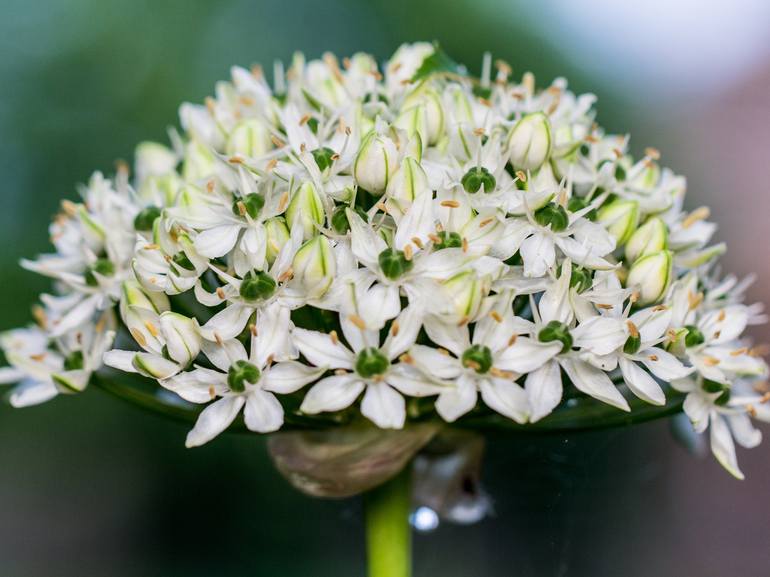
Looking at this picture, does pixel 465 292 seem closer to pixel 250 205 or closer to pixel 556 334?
pixel 556 334

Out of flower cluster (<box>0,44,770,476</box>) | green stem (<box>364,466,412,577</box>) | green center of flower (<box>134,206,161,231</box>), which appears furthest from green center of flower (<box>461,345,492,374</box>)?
green center of flower (<box>134,206,161,231</box>)

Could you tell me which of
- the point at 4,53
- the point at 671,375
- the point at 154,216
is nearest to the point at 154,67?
the point at 4,53

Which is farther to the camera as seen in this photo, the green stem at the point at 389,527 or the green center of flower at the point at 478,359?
the green stem at the point at 389,527

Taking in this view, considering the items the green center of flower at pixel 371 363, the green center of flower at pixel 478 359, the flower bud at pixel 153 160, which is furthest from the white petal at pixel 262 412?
the flower bud at pixel 153 160

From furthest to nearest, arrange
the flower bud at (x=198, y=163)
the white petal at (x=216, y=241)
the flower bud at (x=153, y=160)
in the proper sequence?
the flower bud at (x=153, y=160), the flower bud at (x=198, y=163), the white petal at (x=216, y=241)

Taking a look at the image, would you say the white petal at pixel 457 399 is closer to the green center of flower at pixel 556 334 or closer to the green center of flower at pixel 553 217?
the green center of flower at pixel 556 334

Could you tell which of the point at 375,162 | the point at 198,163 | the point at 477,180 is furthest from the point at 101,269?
the point at 477,180

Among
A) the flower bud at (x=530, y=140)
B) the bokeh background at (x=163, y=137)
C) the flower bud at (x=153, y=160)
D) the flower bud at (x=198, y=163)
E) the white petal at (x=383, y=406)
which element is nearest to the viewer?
the white petal at (x=383, y=406)

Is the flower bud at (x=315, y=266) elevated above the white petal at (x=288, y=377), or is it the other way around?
the flower bud at (x=315, y=266)
